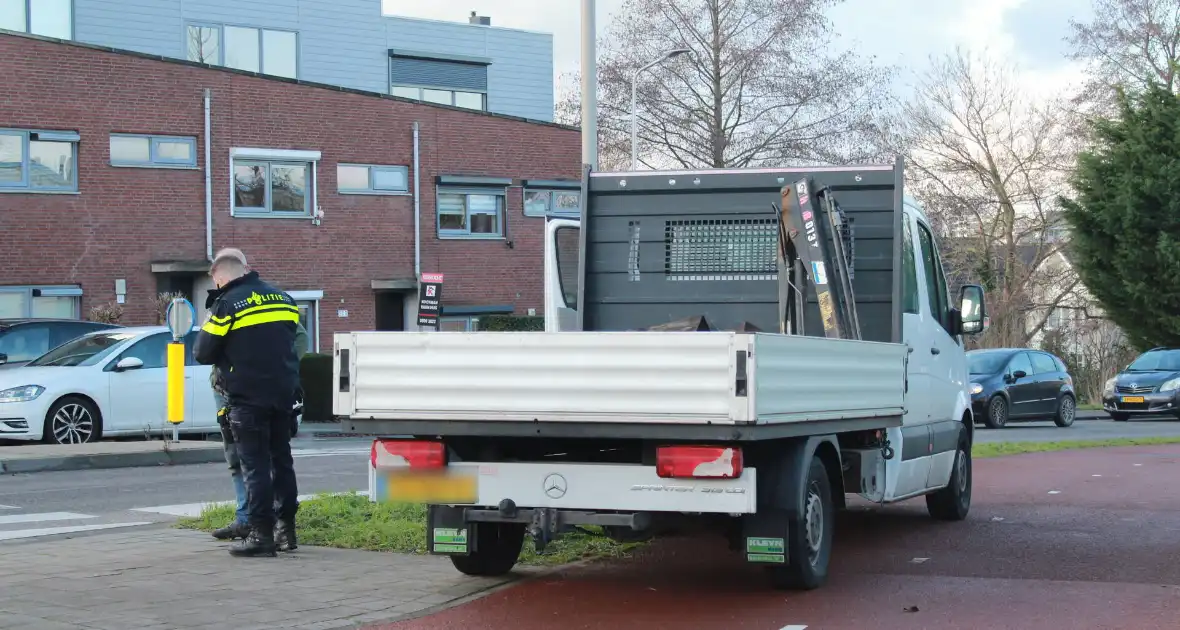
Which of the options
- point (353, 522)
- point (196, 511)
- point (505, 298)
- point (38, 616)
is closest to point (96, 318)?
point (505, 298)

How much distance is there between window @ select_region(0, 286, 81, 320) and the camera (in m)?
28.9

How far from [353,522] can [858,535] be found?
3.47 m

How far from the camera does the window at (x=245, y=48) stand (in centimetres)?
→ 4050

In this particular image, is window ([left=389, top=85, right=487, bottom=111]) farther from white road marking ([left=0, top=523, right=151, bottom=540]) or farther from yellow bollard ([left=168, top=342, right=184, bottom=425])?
white road marking ([left=0, top=523, right=151, bottom=540])

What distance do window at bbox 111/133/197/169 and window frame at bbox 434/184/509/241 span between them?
5999 millimetres

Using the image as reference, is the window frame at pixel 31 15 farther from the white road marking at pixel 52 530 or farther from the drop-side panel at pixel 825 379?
the drop-side panel at pixel 825 379

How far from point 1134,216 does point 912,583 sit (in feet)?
98.5

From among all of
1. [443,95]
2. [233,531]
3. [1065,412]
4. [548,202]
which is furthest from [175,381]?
[443,95]

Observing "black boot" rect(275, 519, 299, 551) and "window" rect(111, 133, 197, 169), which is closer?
"black boot" rect(275, 519, 299, 551)

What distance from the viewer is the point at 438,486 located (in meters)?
7.07

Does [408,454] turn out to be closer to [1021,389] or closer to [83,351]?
[83,351]

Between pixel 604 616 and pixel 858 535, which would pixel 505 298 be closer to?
pixel 858 535

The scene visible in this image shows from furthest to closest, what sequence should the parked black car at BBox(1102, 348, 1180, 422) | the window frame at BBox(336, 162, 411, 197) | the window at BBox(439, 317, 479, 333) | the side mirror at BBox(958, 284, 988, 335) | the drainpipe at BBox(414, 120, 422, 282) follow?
the window at BBox(439, 317, 479, 333), the drainpipe at BBox(414, 120, 422, 282), the window frame at BBox(336, 162, 411, 197), the parked black car at BBox(1102, 348, 1180, 422), the side mirror at BBox(958, 284, 988, 335)

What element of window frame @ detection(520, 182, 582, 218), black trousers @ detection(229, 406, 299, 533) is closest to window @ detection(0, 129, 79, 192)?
window frame @ detection(520, 182, 582, 218)
